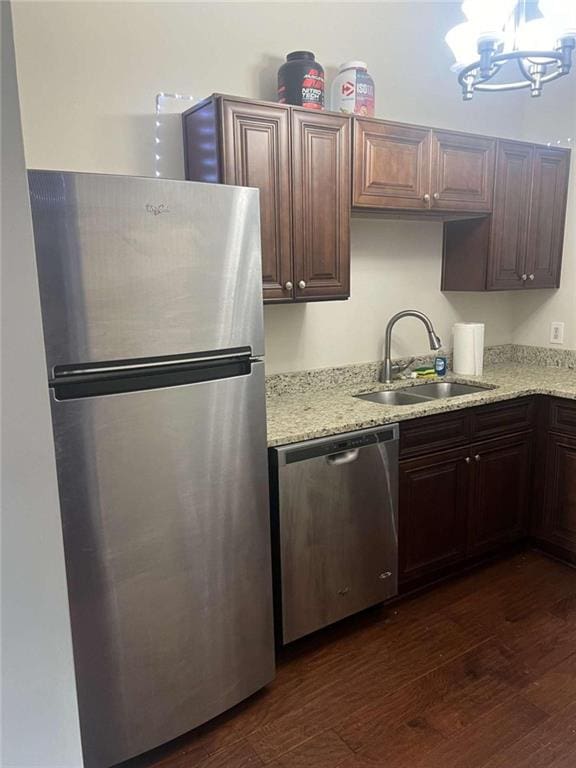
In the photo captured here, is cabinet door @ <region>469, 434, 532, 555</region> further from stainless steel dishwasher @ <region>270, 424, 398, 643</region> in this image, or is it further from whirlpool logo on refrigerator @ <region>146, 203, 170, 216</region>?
whirlpool logo on refrigerator @ <region>146, 203, 170, 216</region>

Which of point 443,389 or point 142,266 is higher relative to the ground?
point 142,266

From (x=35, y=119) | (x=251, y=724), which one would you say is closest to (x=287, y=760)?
(x=251, y=724)

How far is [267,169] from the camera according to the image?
212cm

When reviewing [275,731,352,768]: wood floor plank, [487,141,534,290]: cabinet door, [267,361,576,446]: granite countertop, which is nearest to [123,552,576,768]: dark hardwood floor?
[275,731,352,768]: wood floor plank

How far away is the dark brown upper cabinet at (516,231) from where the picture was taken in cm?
289

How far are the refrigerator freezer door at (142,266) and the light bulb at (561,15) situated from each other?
1.00 m

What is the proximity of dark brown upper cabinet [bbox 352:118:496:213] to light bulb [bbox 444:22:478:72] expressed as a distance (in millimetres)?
564

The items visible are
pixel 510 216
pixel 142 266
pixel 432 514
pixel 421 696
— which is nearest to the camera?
pixel 142 266

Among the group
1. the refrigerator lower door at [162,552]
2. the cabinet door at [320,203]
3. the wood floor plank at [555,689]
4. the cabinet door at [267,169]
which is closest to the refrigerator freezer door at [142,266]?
the refrigerator lower door at [162,552]

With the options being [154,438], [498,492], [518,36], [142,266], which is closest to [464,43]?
[518,36]

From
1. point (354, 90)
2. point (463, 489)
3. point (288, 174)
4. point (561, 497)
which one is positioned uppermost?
point (354, 90)

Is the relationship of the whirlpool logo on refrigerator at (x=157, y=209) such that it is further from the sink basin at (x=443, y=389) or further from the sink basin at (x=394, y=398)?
the sink basin at (x=443, y=389)

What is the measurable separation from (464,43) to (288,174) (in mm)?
→ 752

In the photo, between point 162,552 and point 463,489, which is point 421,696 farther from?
point 162,552
